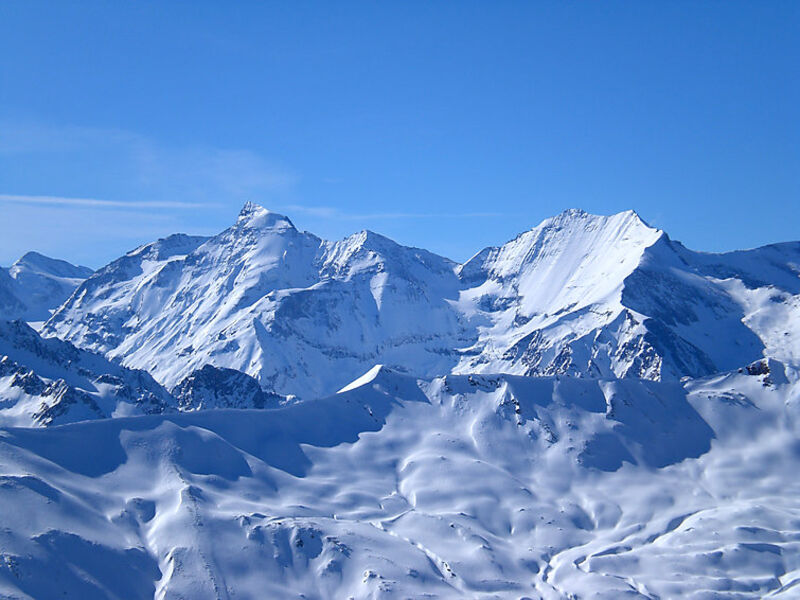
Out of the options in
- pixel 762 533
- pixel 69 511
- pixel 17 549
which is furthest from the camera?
pixel 762 533

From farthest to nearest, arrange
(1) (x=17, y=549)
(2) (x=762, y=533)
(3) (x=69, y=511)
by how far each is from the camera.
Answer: (2) (x=762, y=533)
(3) (x=69, y=511)
(1) (x=17, y=549)

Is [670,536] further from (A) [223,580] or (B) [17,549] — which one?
(B) [17,549]

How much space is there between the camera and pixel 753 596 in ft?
583

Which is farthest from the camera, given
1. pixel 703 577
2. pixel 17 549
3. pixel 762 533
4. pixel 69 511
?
pixel 762 533

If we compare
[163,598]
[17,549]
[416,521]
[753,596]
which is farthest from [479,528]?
[17,549]

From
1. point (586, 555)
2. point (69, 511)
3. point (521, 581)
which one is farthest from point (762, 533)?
point (69, 511)

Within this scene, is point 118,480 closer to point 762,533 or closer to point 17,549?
point 17,549

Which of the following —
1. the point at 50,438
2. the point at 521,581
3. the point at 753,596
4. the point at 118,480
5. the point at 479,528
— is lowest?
the point at 753,596

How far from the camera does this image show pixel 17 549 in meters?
155

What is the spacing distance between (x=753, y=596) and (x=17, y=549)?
425 feet

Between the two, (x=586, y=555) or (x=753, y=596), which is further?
(x=586, y=555)

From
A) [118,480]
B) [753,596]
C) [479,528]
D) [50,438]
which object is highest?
[50,438]

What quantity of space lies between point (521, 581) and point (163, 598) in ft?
216

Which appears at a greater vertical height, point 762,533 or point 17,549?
point 17,549
